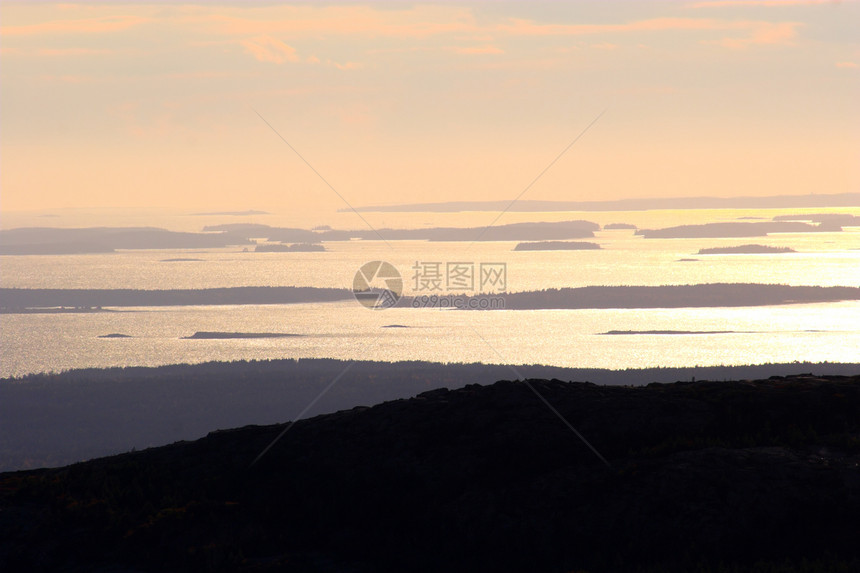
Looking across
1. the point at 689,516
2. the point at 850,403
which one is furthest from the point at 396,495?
the point at 850,403

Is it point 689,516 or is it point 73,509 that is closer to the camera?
point 689,516

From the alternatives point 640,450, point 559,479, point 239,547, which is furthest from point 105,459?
point 640,450

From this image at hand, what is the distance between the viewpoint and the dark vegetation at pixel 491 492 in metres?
21.9

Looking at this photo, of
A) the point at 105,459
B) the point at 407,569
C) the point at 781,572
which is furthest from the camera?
the point at 105,459

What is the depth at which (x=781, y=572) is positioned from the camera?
→ 1945cm

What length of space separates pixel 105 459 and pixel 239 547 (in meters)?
11.7

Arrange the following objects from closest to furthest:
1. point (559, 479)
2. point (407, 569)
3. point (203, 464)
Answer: point (407, 569)
point (559, 479)
point (203, 464)

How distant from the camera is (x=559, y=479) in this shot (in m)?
25.2

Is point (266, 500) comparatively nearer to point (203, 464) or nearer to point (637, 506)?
point (203, 464)

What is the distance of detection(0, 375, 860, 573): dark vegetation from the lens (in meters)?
21.9

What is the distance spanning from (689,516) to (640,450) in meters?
4.41

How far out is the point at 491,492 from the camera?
986 inches

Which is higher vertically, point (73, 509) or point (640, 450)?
point (640, 450)

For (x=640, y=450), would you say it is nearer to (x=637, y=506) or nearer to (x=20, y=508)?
(x=637, y=506)
